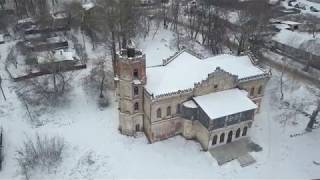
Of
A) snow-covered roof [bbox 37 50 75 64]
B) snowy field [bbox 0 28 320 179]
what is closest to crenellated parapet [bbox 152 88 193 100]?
snowy field [bbox 0 28 320 179]

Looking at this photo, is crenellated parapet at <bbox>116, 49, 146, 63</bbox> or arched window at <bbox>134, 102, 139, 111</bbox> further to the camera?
arched window at <bbox>134, 102, 139, 111</bbox>

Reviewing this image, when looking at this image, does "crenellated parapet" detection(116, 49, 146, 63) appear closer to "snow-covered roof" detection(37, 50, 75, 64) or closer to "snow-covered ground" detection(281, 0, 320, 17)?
"snow-covered roof" detection(37, 50, 75, 64)

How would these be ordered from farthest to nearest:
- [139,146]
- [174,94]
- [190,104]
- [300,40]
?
1. [300,40]
2. [139,146]
3. [190,104]
4. [174,94]

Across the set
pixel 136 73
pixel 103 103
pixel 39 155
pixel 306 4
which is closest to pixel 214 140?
pixel 136 73

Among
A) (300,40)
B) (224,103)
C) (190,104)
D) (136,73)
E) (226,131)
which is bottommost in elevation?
(226,131)

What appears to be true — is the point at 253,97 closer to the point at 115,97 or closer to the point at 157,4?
the point at 115,97

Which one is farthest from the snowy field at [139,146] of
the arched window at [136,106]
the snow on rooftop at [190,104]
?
the snow on rooftop at [190,104]

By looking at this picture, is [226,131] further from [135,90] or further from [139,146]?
[135,90]

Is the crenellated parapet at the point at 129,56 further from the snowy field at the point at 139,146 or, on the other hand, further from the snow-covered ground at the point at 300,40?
the snow-covered ground at the point at 300,40
